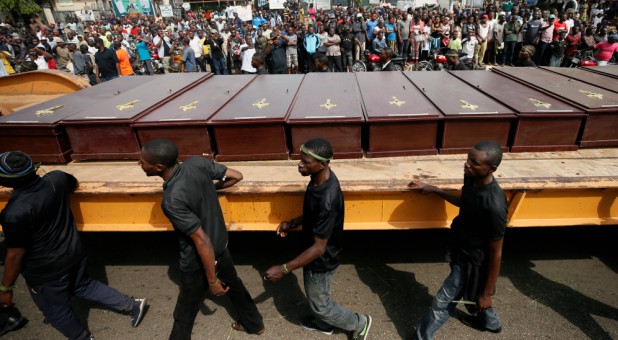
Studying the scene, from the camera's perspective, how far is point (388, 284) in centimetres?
336

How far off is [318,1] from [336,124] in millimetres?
28496

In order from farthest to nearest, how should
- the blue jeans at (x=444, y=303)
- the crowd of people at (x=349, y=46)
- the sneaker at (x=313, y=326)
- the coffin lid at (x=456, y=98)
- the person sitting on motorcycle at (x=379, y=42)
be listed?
the person sitting on motorcycle at (x=379, y=42), the crowd of people at (x=349, y=46), the coffin lid at (x=456, y=98), the sneaker at (x=313, y=326), the blue jeans at (x=444, y=303)

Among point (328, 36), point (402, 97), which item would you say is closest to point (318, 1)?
point (328, 36)

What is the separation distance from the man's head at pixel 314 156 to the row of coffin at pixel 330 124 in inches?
40.3

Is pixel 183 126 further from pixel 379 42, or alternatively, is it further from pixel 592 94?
pixel 379 42

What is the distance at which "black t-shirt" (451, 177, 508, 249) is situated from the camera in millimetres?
2082

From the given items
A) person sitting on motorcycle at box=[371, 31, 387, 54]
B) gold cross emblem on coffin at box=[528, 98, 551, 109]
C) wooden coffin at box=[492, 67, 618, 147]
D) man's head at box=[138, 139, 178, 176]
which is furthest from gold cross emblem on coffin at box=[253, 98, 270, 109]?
person sitting on motorcycle at box=[371, 31, 387, 54]

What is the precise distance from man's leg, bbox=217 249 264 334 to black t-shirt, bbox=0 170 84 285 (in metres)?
1.21

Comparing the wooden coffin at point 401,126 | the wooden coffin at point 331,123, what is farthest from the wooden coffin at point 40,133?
the wooden coffin at point 401,126

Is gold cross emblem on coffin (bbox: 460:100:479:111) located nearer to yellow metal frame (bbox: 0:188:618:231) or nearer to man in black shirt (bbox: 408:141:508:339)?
yellow metal frame (bbox: 0:188:618:231)

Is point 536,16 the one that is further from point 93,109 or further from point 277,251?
point 93,109

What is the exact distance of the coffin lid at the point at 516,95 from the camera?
312cm

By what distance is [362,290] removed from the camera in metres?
3.30

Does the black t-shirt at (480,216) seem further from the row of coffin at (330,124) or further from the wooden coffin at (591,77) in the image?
the wooden coffin at (591,77)
